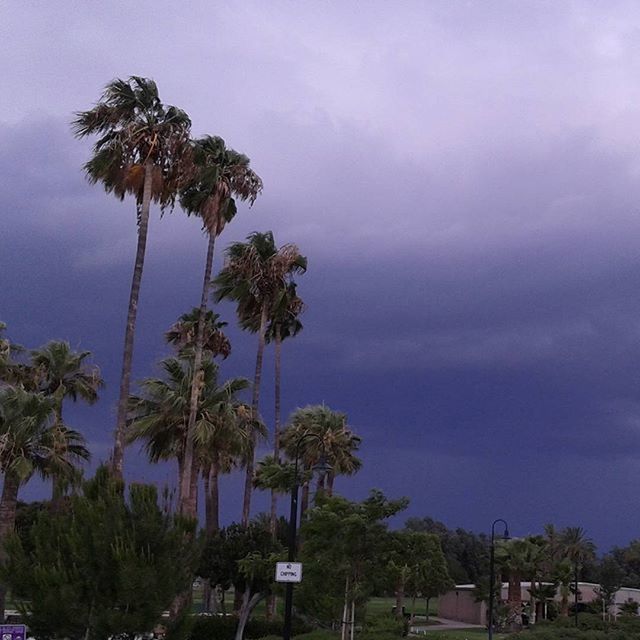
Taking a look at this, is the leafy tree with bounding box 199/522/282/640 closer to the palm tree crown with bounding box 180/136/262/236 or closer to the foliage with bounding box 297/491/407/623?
the foliage with bounding box 297/491/407/623

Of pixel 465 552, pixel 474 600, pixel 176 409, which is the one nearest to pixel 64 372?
pixel 176 409

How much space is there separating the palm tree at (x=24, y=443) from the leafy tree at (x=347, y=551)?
10.2 meters

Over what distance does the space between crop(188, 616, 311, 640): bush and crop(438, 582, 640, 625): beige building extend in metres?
43.1

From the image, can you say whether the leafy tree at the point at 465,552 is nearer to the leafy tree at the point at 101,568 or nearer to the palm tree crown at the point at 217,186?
the palm tree crown at the point at 217,186

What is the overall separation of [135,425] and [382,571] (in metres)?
14.4

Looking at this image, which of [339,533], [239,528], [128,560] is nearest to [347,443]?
[239,528]

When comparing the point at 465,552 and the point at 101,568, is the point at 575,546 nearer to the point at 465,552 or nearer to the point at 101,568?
the point at 465,552

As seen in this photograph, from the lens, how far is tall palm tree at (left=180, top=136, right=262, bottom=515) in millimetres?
42312

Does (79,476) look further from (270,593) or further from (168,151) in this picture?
(270,593)

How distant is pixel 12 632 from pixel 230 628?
24579mm

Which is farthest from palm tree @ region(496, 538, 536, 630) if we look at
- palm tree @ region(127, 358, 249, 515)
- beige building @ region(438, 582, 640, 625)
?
palm tree @ region(127, 358, 249, 515)

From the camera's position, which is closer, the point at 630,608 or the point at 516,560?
the point at 516,560

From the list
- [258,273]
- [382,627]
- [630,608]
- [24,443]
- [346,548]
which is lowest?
[630,608]

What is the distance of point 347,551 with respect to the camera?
33.8 m
